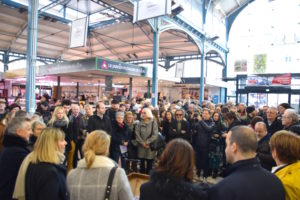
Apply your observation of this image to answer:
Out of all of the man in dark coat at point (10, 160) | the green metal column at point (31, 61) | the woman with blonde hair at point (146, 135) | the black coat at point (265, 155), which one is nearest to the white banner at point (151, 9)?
the green metal column at point (31, 61)

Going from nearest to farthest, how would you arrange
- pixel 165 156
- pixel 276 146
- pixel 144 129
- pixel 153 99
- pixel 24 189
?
pixel 165 156
pixel 24 189
pixel 276 146
pixel 144 129
pixel 153 99

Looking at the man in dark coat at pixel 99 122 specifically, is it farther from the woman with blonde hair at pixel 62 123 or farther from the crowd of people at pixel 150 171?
the crowd of people at pixel 150 171

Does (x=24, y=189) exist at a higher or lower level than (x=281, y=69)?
lower

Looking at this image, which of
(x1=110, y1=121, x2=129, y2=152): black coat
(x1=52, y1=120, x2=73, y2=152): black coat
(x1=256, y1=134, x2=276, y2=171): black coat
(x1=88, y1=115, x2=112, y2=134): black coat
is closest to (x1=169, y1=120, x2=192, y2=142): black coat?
(x1=110, y1=121, x2=129, y2=152): black coat

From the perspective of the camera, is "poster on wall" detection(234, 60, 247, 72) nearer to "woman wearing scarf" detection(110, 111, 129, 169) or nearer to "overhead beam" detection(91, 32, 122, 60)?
"overhead beam" detection(91, 32, 122, 60)

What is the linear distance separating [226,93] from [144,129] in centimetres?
1922

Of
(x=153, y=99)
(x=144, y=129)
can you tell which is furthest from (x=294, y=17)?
(x=144, y=129)

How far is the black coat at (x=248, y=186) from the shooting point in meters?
1.25

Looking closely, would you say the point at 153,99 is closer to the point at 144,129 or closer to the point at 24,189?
the point at 144,129

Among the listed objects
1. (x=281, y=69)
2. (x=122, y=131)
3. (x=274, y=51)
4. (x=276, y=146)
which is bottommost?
(x=122, y=131)

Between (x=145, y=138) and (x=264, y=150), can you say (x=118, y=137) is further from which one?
(x=264, y=150)

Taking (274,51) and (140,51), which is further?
(140,51)

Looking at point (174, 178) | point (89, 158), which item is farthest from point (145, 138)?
point (174, 178)

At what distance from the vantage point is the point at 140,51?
22.0 m
